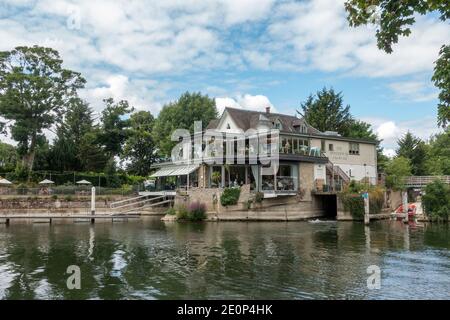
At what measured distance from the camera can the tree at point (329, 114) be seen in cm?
6550

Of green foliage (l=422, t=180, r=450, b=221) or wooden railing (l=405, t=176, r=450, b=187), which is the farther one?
wooden railing (l=405, t=176, r=450, b=187)

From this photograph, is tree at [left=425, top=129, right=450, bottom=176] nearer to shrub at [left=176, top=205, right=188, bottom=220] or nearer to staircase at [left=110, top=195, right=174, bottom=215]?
shrub at [left=176, top=205, right=188, bottom=220]

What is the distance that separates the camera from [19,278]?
613 inches

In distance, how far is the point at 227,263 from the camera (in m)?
18.4

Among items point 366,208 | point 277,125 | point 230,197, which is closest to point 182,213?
point 230,197

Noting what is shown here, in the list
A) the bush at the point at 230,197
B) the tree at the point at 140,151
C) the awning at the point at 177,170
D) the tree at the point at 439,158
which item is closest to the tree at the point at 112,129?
the tree at the point at 140,151

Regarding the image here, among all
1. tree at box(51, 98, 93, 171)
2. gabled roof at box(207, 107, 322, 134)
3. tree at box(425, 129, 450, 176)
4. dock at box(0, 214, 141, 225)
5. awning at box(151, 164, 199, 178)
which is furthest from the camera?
tree at box(51, 98, 93, 171)

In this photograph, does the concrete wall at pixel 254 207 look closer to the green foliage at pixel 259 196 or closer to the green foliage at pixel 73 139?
the green foliage at pixel 259 196

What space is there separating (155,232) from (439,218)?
24.9 m

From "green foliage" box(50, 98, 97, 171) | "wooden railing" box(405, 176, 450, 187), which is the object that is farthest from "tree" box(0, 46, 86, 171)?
"wooden railing" box(405, 176, 450, 187)

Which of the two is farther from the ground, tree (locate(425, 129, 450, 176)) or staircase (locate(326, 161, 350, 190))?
tree (locate(425, 129, 450, 176))

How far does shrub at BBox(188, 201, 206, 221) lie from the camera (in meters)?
40.2

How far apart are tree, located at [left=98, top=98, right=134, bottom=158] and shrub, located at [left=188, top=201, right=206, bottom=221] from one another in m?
31.4

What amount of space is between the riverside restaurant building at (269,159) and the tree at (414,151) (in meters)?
18.1
